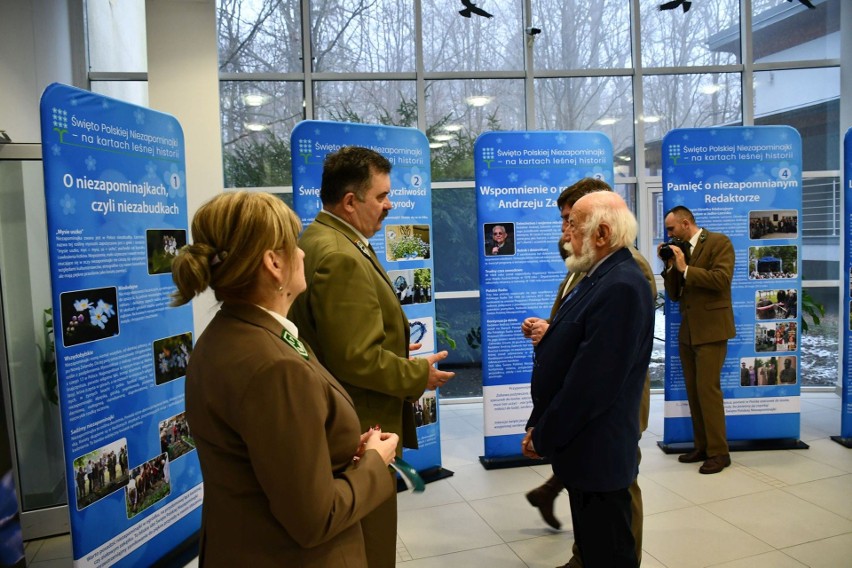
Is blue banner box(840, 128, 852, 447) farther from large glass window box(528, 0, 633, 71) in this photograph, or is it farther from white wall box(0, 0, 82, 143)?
white wall box(0, 0, 82, 143)

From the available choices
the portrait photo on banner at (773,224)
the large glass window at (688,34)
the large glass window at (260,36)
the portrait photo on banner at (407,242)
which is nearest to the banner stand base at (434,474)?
the portrait photo on banner at (407,242)

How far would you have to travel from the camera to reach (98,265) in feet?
8.40

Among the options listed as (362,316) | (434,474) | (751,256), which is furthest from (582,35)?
(362,316)

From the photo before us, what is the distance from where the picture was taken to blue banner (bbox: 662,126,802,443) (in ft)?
15.4

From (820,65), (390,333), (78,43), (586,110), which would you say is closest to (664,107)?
(586,110)

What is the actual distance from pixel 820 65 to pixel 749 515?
540cm

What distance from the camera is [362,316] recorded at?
6.30ft

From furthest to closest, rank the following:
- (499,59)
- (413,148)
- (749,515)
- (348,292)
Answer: (499,59) → (413,148) → (749,515) → (348,292)

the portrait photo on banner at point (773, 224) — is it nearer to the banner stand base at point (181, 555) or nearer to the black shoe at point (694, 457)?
the black shoe at point (694, 457)

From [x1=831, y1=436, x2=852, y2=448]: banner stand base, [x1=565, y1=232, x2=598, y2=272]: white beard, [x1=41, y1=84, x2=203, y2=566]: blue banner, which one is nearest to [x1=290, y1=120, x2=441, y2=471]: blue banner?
[x1=41, y1=84, x2=203, y2=566]: blue banner

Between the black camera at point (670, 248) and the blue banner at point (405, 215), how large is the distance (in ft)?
5.61

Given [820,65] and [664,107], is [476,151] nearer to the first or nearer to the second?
[664,107]

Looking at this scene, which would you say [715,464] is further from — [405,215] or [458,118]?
[458,118]

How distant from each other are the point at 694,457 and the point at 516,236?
6.94 feet
